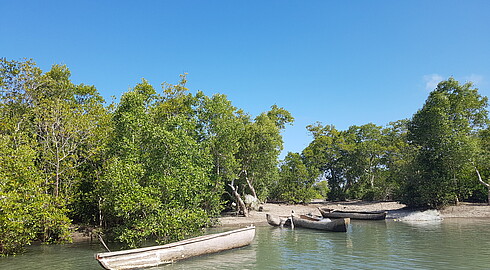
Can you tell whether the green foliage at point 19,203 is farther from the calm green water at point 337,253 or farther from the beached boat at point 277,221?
the beached boat at point 277,221

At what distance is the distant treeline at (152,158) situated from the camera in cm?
1892

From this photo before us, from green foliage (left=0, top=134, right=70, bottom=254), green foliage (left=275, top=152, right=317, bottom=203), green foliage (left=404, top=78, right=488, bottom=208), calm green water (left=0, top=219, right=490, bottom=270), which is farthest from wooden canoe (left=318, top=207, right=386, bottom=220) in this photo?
green foliage (left=0, top=134, right=70, bottom=254)

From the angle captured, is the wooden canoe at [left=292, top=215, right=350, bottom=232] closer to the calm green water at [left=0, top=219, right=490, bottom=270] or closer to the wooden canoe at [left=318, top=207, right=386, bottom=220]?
the calm green water at [left=0, top=219, right=490, bottom=270]

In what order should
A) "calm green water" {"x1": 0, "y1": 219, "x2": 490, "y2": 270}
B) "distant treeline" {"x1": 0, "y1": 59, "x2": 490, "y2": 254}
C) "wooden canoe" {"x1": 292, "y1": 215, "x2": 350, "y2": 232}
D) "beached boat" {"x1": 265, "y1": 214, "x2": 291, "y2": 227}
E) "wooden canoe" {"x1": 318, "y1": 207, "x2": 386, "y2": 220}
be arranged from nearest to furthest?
"calm green water" {"x1": 0, "y1": 219, "x2": 490, "y2": 270} → "distant treeline" {"x1": 0, "y1": 59, "x2": 490, "y2": 254} → "wooden canoe" {"x1": 292, "y1": 215, "x2": 350, "y2": 232} → "beached boat" {"x1": 265, "y1": 214, "x2": 291, "y2": 227} → "wooden canoe" {"x1": 318, "y1": 207, "x2": 386, "y2": 220}

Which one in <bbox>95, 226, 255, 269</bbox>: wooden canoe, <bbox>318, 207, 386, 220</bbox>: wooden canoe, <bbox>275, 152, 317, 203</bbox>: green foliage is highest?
<bbox>275, 152, 317, 203</bbox>: green foliage

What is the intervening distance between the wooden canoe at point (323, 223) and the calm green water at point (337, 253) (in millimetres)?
816

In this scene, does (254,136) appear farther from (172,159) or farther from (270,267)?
(270,267)

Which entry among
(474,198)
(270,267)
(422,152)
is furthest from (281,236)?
(474,198)

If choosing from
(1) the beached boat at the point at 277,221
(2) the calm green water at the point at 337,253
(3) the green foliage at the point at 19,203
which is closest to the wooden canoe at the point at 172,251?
(2) the calm green water at the point at 337,253

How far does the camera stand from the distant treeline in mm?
18922

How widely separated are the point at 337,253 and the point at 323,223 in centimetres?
938

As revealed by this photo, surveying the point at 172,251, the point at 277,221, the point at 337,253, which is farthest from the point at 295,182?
the point at 172,251

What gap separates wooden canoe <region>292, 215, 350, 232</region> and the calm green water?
816 mm

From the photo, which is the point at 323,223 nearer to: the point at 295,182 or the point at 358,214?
the point at 358,214
